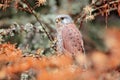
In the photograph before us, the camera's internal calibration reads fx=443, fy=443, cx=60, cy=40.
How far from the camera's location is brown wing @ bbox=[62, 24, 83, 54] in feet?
10.9

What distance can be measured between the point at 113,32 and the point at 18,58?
77 centimetres

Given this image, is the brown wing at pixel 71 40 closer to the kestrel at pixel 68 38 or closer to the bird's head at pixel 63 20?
the kestrel at pixel 68 38

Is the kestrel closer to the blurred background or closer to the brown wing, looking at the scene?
the brown wing

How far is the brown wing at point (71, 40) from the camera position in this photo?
3.33 meters

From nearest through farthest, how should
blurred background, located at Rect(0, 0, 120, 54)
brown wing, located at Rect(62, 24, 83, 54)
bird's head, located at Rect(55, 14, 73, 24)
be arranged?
brown wing, located at Rect(62, 24, 83, 54) → bird's head, located at Rect(55, 14, 73, 24) → blurred background, located at Rect(0, 0, 120, 54)

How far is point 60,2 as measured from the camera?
19.9 ft

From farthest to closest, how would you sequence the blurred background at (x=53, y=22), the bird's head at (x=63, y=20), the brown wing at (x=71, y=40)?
the blurred background at (x=53, y=22) → the bird's head at (x=63, y=20) → the brown wing at (x=71, y=40)

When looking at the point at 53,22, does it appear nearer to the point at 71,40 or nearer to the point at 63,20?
the point at 63,20

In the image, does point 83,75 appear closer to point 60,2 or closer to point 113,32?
point 113,32

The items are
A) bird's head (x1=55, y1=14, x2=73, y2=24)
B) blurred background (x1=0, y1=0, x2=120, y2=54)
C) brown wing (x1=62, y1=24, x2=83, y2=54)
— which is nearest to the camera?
brown wing (x1=62, y1=24, x2=83, y2=54)

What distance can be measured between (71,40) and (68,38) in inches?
2.1

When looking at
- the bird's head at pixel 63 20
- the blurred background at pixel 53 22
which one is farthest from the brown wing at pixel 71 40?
the blurred background at pixel 53 22

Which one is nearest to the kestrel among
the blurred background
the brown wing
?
the brown wing

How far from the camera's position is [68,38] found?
352 cm
